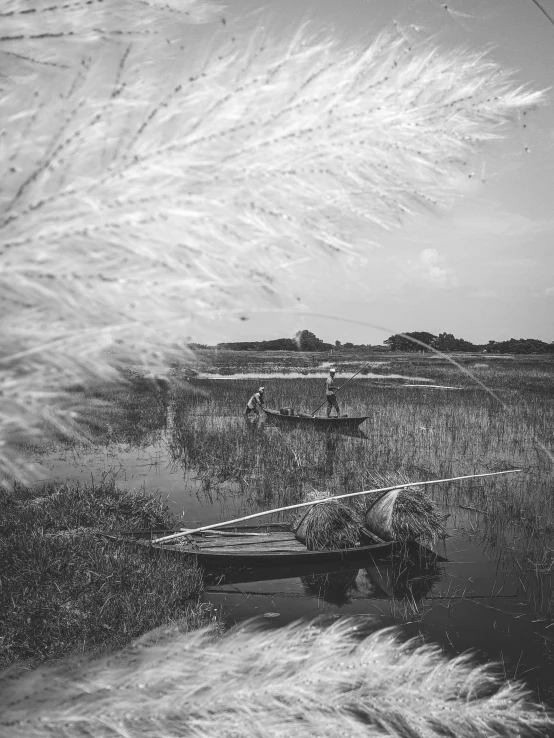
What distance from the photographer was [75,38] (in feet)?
1.99

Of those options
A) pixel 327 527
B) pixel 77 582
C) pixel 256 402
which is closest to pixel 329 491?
pixel 327 527

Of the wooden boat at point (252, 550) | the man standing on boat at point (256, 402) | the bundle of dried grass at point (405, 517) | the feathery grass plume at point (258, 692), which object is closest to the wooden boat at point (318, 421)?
the man standing on boat at point (256, 402)

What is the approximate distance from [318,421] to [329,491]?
706 cm

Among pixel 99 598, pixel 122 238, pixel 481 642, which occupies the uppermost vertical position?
pixel 122 238

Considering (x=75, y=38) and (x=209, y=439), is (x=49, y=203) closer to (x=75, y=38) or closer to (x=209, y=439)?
(x=75, y=38)

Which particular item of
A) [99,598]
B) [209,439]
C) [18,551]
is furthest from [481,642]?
[209,439]

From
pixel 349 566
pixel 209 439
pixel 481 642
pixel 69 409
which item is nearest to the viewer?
pixel 69 409

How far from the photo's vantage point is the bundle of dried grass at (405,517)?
8578 millimetres

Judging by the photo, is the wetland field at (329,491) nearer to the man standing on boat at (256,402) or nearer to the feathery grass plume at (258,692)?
the feathery grass plume at (258,692)

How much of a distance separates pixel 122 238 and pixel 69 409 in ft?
0.73

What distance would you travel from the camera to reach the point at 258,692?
734mm

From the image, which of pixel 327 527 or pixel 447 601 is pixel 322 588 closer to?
pixel 327 527

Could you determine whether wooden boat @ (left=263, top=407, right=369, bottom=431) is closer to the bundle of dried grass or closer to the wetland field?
the wetland field

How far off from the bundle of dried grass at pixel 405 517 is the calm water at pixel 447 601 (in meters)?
0.50
